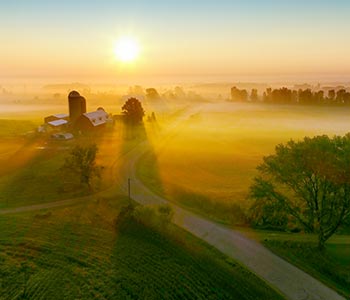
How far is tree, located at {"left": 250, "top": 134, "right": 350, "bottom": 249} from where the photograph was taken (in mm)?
30312

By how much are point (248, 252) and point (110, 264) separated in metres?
12.1

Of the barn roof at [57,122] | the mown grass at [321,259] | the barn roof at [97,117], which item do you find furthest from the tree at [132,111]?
the mown grass at [321,259]

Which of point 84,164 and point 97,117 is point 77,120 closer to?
point 97,117

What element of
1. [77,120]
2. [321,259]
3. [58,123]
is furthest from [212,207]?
[58,123]

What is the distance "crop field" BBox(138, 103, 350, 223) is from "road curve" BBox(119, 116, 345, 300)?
2.63 m

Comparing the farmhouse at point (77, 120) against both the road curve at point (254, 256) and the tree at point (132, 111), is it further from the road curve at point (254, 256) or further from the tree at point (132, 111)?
the road curve at point (254, 256)

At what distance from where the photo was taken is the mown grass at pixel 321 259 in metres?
27.4

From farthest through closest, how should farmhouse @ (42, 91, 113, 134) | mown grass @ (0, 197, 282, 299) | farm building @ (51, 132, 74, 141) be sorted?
farmhouse @ (42, 91, 113, 134), farm building @ (51, 132, 74, 141), mown grass @ (0, 197, 282, 299)

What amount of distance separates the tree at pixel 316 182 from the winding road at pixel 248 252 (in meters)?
4.29

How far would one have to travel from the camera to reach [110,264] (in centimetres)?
2603

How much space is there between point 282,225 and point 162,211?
520 inches

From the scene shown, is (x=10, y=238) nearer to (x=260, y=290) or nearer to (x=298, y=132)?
(x=260, y=290)

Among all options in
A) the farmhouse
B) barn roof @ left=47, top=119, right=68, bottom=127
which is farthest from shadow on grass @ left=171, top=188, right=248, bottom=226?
barn roof @ left=47, top=119, right=68, bottom=127

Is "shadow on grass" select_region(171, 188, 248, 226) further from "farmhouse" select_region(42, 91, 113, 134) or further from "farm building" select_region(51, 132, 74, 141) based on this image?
"farmhouse" select_region(42, 91, 113, 134)
